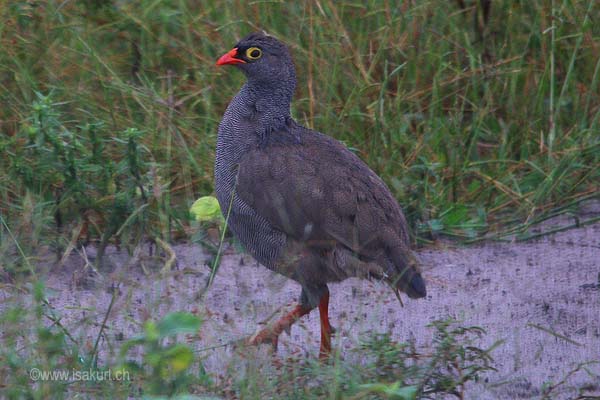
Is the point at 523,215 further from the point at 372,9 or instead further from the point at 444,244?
the point at 372,9

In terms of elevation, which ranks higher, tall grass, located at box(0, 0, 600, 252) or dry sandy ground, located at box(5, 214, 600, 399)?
tall grass, located at box(0, 0, 600, 252)

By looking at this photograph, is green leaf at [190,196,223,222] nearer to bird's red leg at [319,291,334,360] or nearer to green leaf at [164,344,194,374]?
bird's red leg at [319,291,334,360]

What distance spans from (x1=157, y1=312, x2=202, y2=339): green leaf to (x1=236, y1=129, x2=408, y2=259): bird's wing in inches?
49.3

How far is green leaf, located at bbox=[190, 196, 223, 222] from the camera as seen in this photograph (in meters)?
5.02

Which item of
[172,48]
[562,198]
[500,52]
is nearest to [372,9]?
[500,52]

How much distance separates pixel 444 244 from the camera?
17.8 ft

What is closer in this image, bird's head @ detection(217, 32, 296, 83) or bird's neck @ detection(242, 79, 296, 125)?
bird's neck @ detection(242, 79, 296, 125)

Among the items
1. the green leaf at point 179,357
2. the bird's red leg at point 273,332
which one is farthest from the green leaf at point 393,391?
the bird's red leg at point 273,332

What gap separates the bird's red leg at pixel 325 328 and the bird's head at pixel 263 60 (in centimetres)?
108

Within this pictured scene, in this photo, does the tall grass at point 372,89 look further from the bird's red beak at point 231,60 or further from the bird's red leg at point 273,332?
the bird's red leg at point 273,332

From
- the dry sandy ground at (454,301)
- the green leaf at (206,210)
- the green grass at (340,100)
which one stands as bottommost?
the dry sandy ground at (454,301)

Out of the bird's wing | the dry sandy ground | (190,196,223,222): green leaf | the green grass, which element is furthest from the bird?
the green grass

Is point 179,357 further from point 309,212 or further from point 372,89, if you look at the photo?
point 372,89

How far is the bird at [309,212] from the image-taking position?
424 cm
